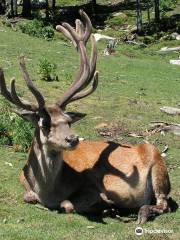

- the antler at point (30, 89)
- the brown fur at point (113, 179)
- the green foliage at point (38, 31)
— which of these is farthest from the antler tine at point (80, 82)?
the green foliage at point (38, 31)

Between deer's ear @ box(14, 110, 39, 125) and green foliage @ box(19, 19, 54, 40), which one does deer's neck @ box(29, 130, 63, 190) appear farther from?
green foliage @ box(19, 19, 54, 40)

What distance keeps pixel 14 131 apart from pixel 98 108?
459 centimetres

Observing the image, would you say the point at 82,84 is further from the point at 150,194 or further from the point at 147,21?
the point at 147,21

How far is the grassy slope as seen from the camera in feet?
27.0

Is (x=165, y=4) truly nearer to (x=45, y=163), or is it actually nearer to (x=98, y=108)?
(x=98, y=108)

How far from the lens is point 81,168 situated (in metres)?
9.22

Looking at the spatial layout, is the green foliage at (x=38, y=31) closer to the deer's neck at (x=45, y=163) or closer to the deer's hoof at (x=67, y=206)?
the deer's neck at (x=45, y=163)

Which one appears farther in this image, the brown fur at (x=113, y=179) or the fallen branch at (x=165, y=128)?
the fallen branch at (x=165, y=128)

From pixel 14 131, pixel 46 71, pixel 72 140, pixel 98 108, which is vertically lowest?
pixel 98 108

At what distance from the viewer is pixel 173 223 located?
8.75 meters

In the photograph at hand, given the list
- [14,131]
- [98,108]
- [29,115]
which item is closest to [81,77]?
[29,115]

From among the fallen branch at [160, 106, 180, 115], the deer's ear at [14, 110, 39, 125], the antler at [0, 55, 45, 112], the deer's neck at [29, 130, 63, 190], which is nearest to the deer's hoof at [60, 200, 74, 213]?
the deer's neck at [29, 130, 63, 190]

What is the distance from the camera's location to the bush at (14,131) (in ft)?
39.2

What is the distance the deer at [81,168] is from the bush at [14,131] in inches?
103
